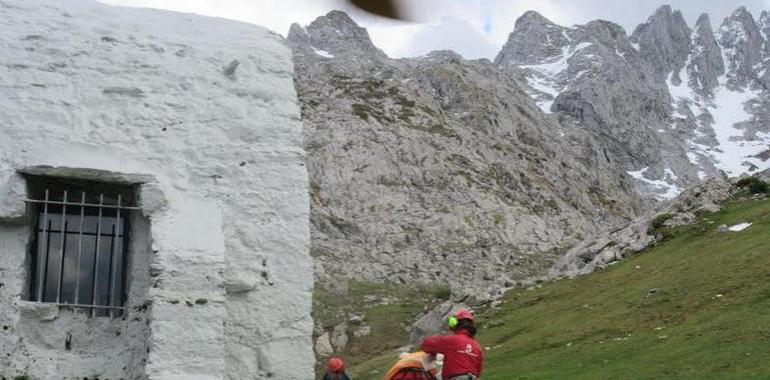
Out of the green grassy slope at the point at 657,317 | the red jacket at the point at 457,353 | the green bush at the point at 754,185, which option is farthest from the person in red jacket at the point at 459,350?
the green bush at the point at 754,185

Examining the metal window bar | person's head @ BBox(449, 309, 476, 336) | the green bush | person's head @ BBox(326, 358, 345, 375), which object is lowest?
person's head @ BBox(326, 358, 345, 375)

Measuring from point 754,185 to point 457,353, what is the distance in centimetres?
4104

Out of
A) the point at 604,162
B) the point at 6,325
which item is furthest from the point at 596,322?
the point at 604,162

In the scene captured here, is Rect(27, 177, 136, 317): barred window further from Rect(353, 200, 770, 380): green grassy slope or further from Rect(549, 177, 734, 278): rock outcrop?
Rect(549, 177, 734, 278): rock outcrop

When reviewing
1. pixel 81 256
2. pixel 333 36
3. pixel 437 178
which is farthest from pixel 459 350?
pixel 333 36

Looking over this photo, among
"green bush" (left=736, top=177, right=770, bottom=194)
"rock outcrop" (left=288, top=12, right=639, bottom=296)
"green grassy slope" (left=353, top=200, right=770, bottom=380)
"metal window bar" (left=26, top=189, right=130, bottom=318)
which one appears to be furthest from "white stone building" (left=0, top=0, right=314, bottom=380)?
"rock outcrop" (left=288, top=12, right=639, bottom=296)

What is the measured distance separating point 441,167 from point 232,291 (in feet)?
316

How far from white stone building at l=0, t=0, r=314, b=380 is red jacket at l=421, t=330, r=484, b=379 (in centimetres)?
156

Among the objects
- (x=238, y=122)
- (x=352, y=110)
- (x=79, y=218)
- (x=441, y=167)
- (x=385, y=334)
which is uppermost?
(x=352, y=110)

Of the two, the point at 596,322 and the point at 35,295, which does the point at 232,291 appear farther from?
the point at 596,322

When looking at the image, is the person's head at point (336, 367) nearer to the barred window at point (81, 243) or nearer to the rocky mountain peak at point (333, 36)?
the barred window at point (81, 243)

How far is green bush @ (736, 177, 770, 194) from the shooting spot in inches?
1876

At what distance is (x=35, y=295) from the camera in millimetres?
11164

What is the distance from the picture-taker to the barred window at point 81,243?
1130 cm
